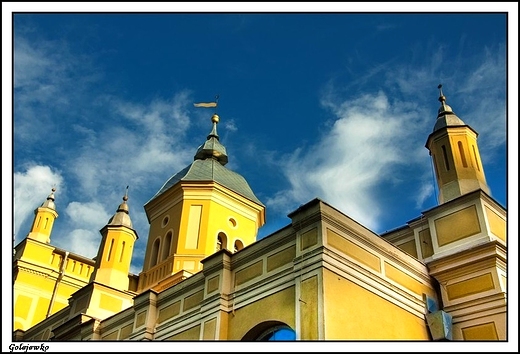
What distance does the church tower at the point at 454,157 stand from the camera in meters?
16.7

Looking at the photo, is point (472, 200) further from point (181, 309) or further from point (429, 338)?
point (181, 309)

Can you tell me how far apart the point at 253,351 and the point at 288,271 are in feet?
15.9

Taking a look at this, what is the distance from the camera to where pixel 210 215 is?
967 inches

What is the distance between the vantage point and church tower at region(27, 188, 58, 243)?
30.4m

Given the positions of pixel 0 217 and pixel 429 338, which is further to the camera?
pixel 429 338

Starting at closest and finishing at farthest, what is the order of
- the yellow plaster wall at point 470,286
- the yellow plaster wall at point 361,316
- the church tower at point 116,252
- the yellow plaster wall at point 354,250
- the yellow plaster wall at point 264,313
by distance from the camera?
the yellow plaster wall at point 361,316 < the yellow plaster wall at point 264,313 < the yellow plaster wall at point 354,250 < the yellow plaster wall at point 470,286 < the church tower at point 116,252

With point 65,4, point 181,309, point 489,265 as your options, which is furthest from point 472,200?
point 65,4

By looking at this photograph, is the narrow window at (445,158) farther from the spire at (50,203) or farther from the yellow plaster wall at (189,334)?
the spire at (50,203)

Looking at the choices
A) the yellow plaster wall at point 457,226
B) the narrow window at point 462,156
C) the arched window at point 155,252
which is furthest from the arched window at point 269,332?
the arched window at point 155,252

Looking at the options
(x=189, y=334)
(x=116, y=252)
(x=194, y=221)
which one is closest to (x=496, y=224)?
(x=189, y=334)

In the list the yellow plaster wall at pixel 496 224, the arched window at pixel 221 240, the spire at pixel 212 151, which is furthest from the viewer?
the spire at pixel 212 151

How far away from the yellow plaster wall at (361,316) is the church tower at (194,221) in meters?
10.5

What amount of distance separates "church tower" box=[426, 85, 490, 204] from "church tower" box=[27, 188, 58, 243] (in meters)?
21.1

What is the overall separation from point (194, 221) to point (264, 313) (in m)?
10.8
